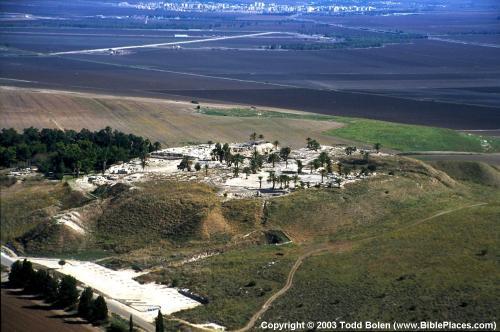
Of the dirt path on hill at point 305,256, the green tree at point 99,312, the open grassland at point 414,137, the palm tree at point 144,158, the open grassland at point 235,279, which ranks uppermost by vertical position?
the green tree at point 99,312

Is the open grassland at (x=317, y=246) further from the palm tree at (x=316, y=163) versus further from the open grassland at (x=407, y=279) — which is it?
the palm tree at (x=316, y=163)

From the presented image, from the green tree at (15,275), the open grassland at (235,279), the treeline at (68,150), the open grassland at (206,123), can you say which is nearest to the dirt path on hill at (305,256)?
the open grassland at (235,279)

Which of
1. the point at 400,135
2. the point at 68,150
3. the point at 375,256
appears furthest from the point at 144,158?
the point at 400,135

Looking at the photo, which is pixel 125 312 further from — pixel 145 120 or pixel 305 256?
pixel 145 120

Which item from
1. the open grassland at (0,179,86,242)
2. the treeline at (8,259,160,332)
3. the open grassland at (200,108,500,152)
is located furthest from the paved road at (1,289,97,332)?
the open grassland at (200,108,500,152)

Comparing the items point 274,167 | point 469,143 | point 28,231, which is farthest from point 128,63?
point 28,231

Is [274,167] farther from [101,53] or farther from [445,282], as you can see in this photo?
[101,53]

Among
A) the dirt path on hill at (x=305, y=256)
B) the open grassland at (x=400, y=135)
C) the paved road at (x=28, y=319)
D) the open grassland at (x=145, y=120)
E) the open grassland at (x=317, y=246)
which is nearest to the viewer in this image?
the paved road at (x=28, y=319)
